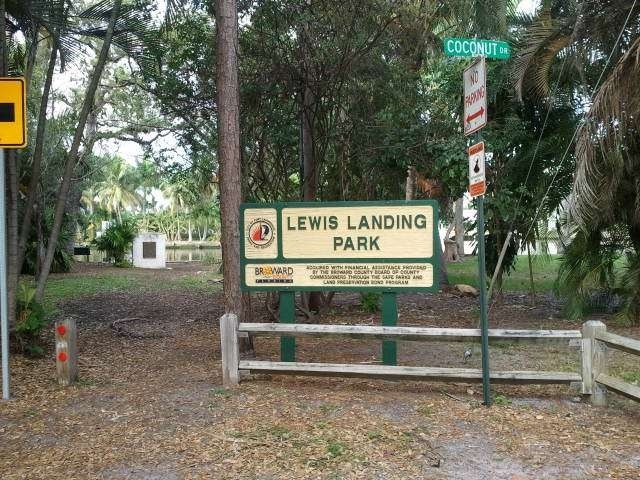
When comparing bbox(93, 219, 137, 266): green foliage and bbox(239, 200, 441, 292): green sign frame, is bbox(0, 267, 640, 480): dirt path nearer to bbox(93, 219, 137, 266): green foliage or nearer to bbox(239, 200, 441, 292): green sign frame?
bbox(239, 200, 441, 292): green sign frame

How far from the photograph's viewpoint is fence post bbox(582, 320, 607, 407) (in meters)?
5.85

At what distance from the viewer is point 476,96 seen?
218 inches

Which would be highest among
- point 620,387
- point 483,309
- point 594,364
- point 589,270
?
point 589,270

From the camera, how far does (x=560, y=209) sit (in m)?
11.7

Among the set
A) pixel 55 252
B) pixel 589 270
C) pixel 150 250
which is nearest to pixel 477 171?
pixel 589 270

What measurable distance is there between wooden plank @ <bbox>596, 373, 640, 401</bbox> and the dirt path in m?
0.24

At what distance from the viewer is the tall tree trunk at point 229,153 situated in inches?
291

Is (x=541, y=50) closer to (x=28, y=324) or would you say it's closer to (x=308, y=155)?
(x=308, y=155)

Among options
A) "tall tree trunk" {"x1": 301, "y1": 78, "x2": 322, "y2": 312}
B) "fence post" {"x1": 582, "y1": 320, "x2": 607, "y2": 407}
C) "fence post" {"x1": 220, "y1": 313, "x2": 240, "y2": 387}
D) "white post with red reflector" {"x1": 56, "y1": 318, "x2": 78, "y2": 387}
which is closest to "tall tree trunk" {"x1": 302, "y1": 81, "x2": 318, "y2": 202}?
"tall tree trunk" {"x1": 301, "y1": 78, "x2": 322, "y2": 312}

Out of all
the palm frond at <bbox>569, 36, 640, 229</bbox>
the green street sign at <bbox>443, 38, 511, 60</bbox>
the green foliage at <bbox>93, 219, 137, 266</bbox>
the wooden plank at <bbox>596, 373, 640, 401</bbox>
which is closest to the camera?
the wooden plank at <bbox>596, 373, 640, 401</bbox>

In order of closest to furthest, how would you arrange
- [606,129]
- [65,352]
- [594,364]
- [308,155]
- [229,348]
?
[594,364] < [229,348] < [65,352] < [606,129] < [308,155]

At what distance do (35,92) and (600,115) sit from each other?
58.4ft

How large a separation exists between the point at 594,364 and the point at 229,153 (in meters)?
4.66

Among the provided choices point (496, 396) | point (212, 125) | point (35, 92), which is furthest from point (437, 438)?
point (35, 92)
